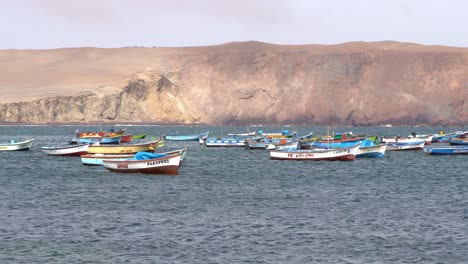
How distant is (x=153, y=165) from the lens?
61.6 m

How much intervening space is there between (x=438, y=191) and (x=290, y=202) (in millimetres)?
11527

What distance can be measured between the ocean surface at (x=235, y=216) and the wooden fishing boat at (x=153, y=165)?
70cm

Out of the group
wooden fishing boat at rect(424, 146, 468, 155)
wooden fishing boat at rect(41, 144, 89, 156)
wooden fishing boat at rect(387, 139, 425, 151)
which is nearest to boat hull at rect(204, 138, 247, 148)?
wooden fishing boat at rect(387, 139, 425, 151)

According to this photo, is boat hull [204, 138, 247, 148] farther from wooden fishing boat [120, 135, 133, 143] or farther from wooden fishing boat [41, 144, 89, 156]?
wooden fishing boat [41, 144, 89, 156]

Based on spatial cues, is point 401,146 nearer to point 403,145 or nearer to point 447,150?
point 403,145

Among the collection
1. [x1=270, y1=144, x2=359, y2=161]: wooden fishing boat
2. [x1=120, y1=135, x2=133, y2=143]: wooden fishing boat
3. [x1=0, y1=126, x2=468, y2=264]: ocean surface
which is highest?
[x1=120, y1=135, x2=133, y2=143]: wooden fishing boat

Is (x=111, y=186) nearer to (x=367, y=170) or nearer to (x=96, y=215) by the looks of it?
(x=96, y=215)

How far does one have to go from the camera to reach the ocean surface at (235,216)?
3266 cm

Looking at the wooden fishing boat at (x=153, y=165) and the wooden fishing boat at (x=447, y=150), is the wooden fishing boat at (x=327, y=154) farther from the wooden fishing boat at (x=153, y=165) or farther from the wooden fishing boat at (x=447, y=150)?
the wooden fishing boat at (x=153, y=165)

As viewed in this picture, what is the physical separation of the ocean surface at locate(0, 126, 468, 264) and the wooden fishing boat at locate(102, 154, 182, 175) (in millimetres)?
705

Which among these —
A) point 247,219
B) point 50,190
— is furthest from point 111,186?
point 247,219

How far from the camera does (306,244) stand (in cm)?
3428

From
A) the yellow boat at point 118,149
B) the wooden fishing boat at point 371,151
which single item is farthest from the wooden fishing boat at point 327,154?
the yellow boat at point 118,149

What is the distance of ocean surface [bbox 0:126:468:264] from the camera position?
32.7m
